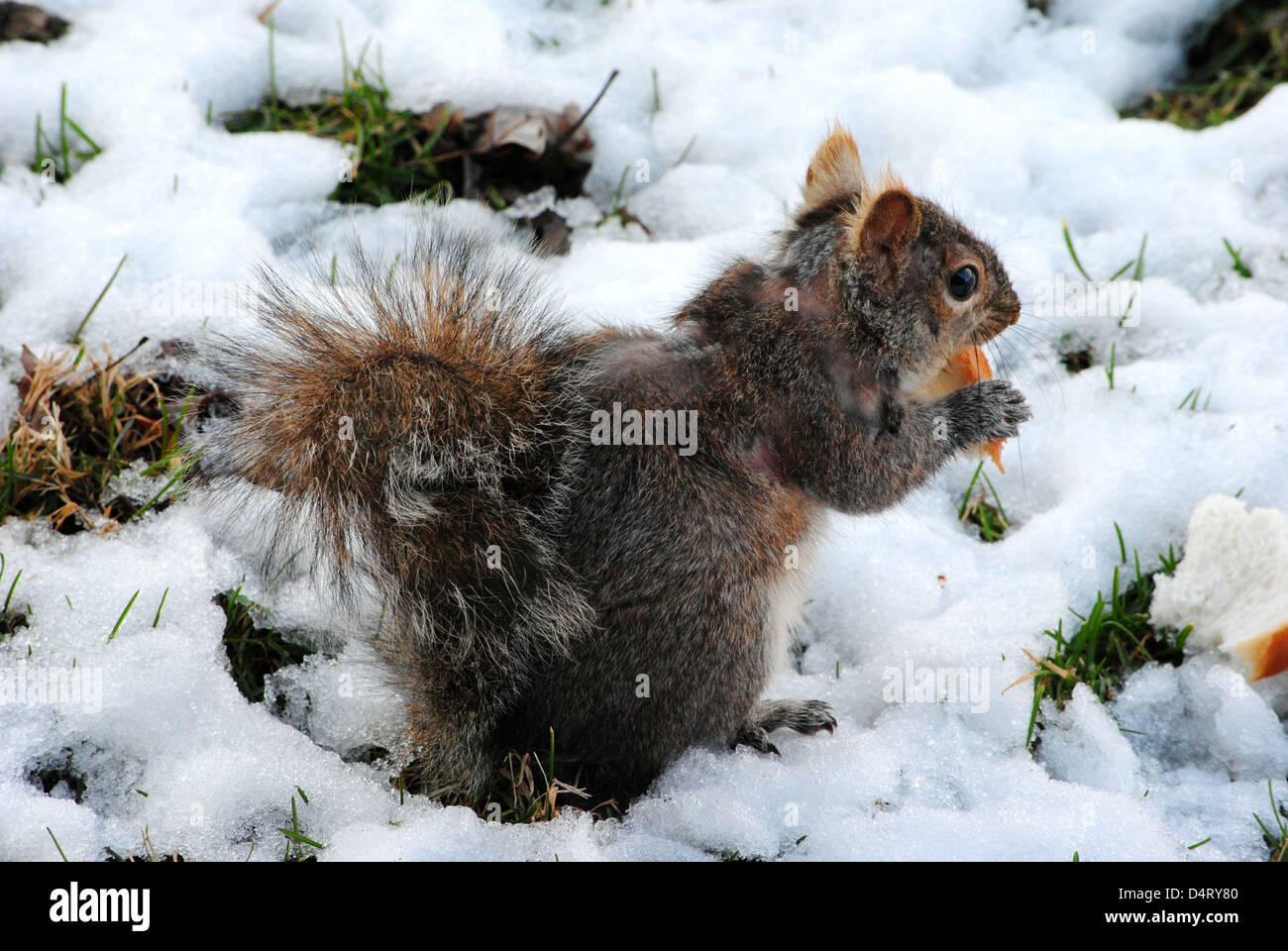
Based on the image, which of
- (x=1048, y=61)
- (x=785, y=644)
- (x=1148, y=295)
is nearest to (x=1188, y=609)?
(x=785, y=644)

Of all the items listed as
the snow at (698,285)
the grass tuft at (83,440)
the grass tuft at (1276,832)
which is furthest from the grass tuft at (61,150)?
the grass tuft at (1276,832)

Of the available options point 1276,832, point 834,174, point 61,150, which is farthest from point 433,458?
point 61,150

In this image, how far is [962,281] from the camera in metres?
2.02

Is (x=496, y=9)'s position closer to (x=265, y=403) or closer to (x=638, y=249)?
(x=638, y=249)

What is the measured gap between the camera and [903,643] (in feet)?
7.20

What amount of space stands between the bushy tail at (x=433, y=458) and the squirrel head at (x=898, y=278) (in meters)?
0.50

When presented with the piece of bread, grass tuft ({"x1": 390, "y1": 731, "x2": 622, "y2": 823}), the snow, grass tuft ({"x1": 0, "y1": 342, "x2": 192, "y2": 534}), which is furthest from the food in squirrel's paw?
grass tuft ({"x1": 0, "y1": 342, "x2": 192, "y2": 534})

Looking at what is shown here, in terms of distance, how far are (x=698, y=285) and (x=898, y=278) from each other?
437 mm

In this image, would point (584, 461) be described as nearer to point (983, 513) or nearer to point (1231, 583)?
point (983, 513)

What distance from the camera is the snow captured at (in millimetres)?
1836

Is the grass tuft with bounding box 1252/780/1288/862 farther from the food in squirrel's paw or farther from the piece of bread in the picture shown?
the food in squirrel's paw

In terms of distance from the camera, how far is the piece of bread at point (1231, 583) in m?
2.04

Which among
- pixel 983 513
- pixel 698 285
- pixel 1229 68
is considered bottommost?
pixel 983 513
